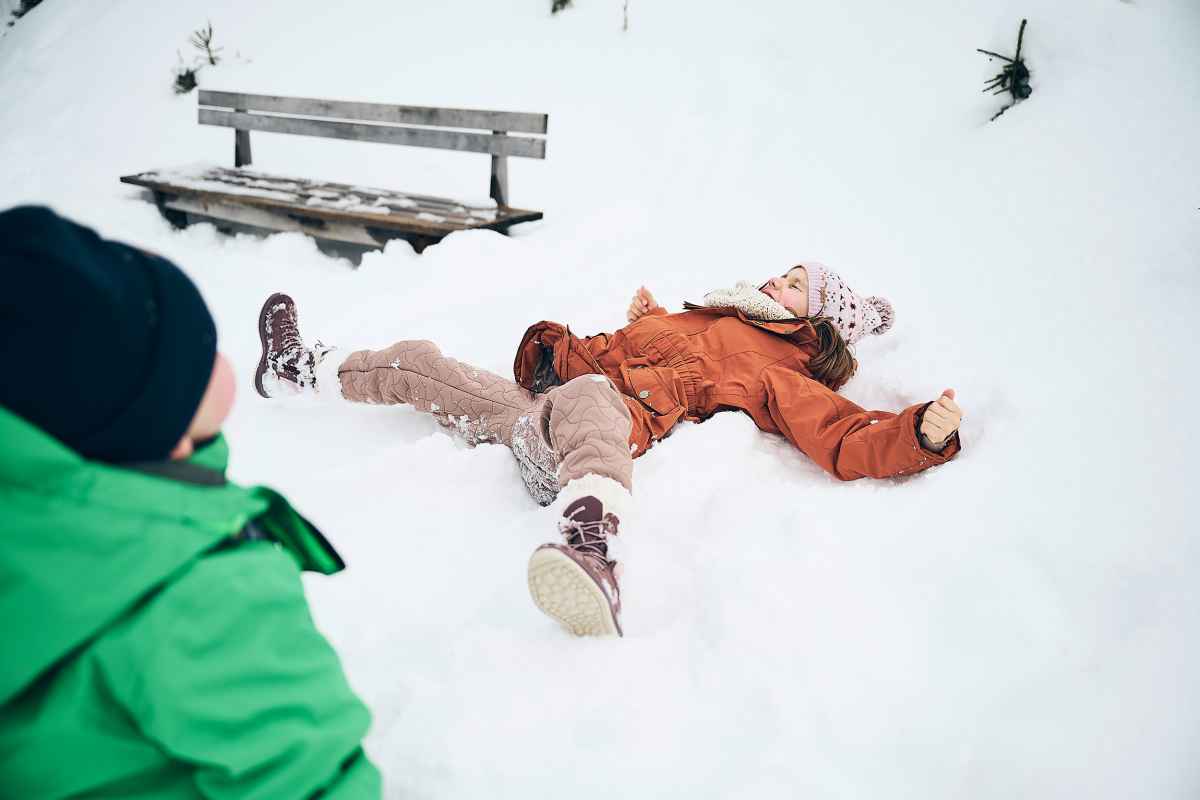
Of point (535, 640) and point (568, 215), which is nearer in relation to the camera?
point (535, 640)

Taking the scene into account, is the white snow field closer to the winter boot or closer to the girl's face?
the winter boot

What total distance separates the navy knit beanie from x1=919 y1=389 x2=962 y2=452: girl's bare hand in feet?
5.95

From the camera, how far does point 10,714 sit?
0.78 m

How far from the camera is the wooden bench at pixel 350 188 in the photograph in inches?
181

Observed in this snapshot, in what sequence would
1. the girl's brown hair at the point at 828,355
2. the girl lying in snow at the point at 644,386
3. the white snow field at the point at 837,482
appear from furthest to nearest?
the girl's brown hair at the point at 828,355
the girl lying in snow at the point at 644,386
the white snow field at the point at 837,482

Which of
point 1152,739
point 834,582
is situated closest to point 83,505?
point 834,582

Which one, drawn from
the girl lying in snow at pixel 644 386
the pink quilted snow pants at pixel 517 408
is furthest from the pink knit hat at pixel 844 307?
the pink quilted snow pants at pixel 517 408

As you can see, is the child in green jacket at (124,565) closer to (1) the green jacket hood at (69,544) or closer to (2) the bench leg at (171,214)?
(1) the green jacket hood at (69,544)

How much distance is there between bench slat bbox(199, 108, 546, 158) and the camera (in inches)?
193

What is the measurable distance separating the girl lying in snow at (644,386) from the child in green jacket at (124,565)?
2.89 ft

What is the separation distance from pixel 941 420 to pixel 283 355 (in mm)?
2278

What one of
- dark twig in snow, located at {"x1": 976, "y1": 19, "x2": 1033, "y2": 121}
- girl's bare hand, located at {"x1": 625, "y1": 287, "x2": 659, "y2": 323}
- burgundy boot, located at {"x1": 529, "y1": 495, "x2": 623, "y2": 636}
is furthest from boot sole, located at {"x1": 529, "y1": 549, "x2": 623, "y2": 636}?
dark twig in snow, located at {"x1": 976, "y1": 19, "x2": 1033, "y2": 121}

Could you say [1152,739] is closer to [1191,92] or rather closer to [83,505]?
[83,505]

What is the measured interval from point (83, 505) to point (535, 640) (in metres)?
1.01
